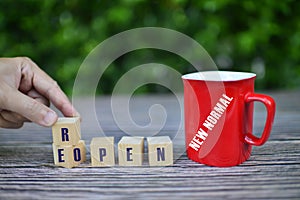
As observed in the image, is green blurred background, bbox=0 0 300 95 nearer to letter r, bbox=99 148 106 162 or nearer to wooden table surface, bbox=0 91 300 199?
wooden table surface, bbox=0 91 300 199

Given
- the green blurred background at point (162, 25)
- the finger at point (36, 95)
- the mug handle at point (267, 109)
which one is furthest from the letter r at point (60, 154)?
the green blurred background at point (162, 25)

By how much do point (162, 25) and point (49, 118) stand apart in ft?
4.79

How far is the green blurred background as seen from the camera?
1974 mm

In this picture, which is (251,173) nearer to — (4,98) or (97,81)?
(4,98)

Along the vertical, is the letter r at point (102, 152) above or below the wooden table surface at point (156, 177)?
above

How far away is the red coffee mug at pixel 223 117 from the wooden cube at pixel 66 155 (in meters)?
0.26

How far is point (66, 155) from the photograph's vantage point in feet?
2.39

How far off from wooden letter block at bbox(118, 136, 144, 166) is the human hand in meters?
0.16

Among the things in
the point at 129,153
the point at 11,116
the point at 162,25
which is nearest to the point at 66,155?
the point at 129,153

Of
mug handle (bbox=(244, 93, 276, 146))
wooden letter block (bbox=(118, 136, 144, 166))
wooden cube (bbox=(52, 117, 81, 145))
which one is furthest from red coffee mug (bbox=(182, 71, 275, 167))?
wooden cube (bbox=(52, 117, 81, 145))

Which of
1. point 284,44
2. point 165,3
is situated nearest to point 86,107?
point 165,3

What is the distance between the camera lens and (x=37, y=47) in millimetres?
2232

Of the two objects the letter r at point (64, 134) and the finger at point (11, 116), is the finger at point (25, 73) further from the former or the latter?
the letter r at point (64, 134)

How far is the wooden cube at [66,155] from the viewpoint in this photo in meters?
0.73
